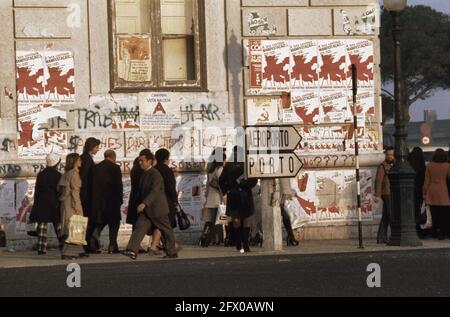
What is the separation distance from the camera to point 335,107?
86.5 feet

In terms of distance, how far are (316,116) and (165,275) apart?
886 centimetres

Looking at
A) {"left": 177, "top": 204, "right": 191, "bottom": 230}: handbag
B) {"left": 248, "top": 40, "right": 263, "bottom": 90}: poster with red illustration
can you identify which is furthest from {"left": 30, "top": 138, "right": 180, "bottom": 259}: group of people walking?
{"left": 248, "top": 40, "right": 263, "bottom": 90}: poster with red illustration

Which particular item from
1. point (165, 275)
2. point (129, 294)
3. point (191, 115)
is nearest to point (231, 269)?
point (165, 275)

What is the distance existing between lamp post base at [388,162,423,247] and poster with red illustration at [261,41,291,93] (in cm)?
311

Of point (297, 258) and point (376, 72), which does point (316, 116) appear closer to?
point (376, 72)

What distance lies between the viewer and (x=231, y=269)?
1898 centimetres

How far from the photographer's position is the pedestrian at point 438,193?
26281 mm

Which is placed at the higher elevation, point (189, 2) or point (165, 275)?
point (189, 2)

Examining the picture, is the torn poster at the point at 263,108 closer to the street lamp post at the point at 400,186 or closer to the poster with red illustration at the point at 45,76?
the street lamp post at the point at 400,186

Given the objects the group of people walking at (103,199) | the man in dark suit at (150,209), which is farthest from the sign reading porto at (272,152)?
the man in dark suit at (150,209)

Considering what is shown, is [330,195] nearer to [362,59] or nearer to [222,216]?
[362,59]

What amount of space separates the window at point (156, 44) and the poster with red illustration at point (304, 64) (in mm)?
1694


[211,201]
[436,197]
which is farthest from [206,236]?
[436,197]
